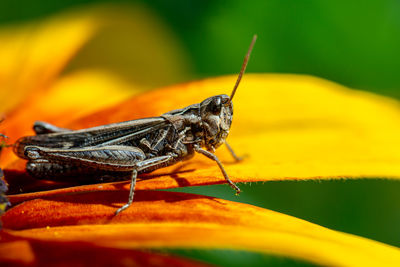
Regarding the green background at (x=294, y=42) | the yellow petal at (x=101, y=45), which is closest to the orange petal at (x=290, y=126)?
the green background at (x=294, y=42)

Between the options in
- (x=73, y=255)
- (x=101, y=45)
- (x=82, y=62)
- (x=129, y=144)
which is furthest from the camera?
(x=101, y=45)

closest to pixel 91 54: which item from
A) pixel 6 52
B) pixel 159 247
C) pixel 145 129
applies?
pixel 6 52

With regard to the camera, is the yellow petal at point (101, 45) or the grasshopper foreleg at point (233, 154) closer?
the grasshopper foreleg at point (233, 154)

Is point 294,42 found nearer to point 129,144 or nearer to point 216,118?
point 216,118

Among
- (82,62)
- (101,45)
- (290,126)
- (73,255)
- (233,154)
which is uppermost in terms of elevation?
(101,45)

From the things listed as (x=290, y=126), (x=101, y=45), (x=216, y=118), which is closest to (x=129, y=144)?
(x=216, y=118)

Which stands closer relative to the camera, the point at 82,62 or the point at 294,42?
the point at 294,42

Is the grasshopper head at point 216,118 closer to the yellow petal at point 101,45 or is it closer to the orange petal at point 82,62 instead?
the orange petal at point 82,62
